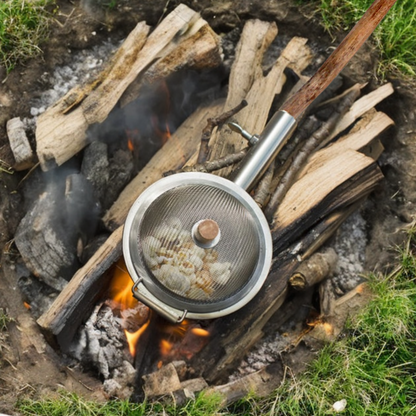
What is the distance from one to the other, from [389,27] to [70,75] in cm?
208

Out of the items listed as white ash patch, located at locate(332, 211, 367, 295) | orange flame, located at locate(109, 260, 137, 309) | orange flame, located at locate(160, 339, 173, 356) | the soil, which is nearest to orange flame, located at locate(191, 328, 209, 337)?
orange flame, located at locate(160, 339, 173, 356)

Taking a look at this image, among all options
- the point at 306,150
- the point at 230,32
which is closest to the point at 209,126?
the point at 306,150

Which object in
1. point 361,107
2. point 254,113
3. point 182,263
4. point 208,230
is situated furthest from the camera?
point 361,107

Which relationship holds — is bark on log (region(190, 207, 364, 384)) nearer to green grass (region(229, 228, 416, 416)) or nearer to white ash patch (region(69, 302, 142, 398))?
green grass (region(229, 228, 416, 416))

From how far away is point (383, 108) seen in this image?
3.29m

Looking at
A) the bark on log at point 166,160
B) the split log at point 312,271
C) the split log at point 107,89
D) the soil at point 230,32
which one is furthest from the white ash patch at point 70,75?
the split log at point 312,271

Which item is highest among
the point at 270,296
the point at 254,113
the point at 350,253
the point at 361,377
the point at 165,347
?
the point at 254,113

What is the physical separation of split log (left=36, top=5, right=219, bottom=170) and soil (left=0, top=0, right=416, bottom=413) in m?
0.26

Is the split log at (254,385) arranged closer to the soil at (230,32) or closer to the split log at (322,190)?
the split log at (322,190)

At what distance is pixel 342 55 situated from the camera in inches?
96.0

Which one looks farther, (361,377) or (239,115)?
(239,115)

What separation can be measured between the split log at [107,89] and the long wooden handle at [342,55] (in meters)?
0.80

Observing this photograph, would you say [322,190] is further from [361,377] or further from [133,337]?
[133,337]

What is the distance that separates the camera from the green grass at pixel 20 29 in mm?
2988
